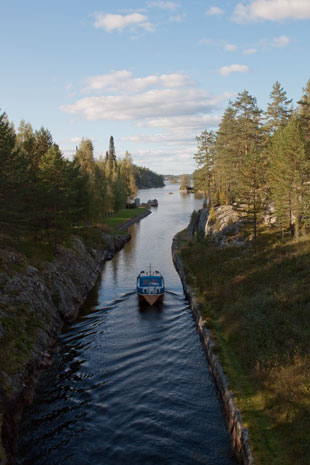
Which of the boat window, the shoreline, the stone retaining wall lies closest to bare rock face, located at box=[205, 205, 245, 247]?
the boat window

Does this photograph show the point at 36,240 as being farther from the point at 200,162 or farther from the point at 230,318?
the point at 200,162

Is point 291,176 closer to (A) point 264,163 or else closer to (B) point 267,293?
(A) point 264,163

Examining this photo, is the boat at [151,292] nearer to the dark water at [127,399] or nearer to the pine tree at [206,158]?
the dark water at [127,399]

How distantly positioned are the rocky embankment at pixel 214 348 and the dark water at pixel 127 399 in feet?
2.33

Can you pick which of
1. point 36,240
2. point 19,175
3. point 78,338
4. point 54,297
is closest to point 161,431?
point 78,338

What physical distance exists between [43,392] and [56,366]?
317 centimetres

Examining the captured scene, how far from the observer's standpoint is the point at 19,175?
113 ft

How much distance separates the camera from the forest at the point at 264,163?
40094 mm

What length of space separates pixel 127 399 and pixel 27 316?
10104mm

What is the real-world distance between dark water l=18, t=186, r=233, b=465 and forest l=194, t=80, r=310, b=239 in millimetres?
18360

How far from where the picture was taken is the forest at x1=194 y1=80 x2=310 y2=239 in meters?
40.1

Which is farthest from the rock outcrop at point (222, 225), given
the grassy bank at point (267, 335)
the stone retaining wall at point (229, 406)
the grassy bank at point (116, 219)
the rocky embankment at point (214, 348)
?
the grassy bank at point (116, 219)

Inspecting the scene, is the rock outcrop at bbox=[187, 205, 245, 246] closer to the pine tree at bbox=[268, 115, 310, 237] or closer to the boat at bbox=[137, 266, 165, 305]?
the pine tree at bbox=[268, 115, 310, 237]

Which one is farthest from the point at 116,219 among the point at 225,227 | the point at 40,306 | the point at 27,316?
the point at 27,316
